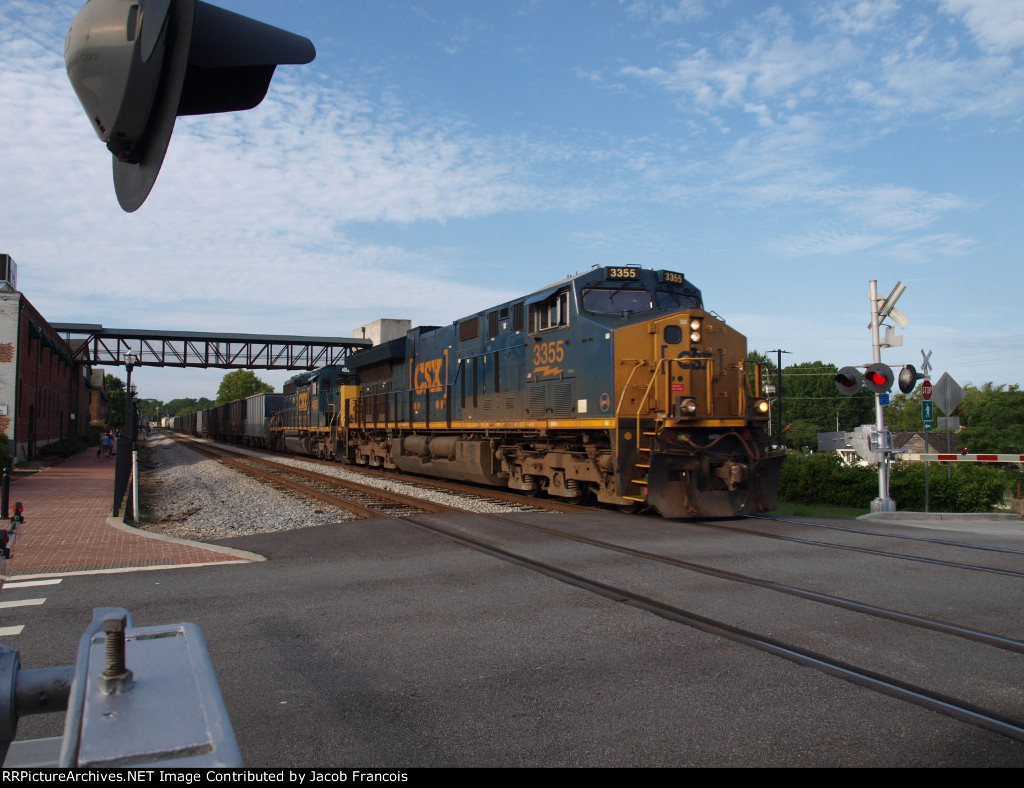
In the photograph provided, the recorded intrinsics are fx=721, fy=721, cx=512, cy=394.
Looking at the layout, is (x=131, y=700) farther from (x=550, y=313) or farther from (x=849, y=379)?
(x=849, y=379)

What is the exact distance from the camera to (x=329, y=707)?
4.00m

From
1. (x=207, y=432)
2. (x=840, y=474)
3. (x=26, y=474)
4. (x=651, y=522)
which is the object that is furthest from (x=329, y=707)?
(x=207, y=432)

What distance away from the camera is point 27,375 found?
29453mm

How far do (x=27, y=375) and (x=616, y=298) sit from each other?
27447mm

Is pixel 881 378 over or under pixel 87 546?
→ over

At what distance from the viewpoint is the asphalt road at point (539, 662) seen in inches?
138

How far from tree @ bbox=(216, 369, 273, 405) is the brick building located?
226ft

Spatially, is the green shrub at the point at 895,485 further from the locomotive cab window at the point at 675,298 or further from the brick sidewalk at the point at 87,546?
the brick sidewalk at the point at 87,546

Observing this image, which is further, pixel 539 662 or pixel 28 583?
pixel 28 583

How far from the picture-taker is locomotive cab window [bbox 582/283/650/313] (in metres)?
12.5

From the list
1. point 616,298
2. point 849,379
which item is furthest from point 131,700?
point 849,379

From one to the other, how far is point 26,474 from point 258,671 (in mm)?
23499

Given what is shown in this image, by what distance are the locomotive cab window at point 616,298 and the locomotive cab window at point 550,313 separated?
1.70ft

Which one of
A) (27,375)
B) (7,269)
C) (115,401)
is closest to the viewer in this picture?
(27,375)
